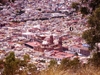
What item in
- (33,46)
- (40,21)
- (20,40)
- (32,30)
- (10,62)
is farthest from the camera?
(40,21)

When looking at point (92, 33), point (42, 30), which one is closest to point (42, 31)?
point (42, 30)

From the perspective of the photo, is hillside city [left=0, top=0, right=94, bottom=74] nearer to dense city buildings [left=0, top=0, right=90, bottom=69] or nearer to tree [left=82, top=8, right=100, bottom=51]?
dense city buildings [left=0, top=0, right=90, bottom=69]

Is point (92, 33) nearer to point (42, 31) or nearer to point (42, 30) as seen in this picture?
point (42, 31)

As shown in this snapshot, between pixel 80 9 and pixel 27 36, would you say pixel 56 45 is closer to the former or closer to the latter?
pixel 27 36

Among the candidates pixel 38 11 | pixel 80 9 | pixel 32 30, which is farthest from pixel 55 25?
pixel 80 9

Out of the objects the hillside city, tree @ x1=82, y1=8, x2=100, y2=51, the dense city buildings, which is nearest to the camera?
tree @ x1=82, y1=8, x2=100, y2=51

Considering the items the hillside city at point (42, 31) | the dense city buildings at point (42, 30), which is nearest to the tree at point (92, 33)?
the dense city buildings at point (42, 30)

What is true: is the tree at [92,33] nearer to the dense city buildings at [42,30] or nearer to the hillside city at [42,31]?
the dense city buildings at [42,30]

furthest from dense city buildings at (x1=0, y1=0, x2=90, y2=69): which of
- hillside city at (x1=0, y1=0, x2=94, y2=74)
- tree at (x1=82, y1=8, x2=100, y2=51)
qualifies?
tree at (x1=82, y1=8, x2=100, y2=51)

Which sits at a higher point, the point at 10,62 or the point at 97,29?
the point at 97,29
